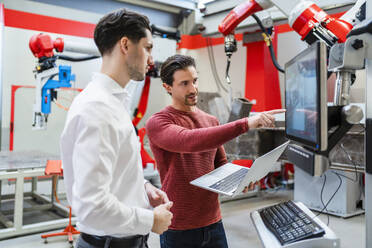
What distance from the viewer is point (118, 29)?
3.12 feet

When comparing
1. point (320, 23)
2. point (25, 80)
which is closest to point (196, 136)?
point (320, 23)

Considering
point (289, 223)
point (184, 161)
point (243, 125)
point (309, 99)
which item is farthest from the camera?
point (184, 161)

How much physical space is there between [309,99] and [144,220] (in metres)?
0.58

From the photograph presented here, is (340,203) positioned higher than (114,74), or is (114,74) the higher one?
(114,74)

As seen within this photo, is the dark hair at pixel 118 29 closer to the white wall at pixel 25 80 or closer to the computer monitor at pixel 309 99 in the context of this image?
the computer monitor at pixel 309 99

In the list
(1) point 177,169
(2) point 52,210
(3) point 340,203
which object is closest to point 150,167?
(2) point 52,210

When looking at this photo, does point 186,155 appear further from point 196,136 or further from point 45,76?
point 45,76

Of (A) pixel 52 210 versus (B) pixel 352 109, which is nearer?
(B) pixel 352 109

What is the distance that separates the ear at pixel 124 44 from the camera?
946 millimetres

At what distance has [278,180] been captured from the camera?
211 inches

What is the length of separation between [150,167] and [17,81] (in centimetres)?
218

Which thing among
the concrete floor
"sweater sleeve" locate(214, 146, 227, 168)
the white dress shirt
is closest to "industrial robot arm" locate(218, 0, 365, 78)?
"sweater sleeve" locate(214, 146, 227, 168)

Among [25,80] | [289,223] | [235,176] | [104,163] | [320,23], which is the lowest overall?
[289,223]

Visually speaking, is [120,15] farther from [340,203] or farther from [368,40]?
[340,203]
